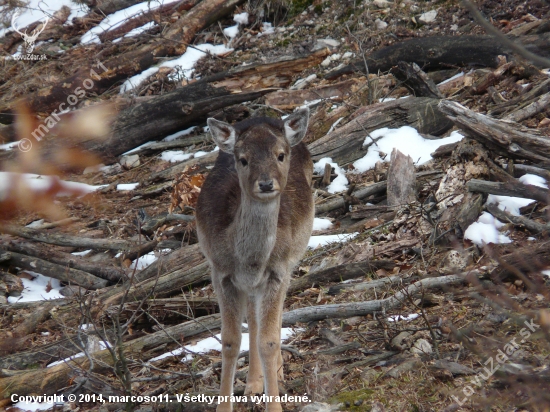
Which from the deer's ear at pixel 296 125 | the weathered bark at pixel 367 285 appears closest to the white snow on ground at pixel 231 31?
the weathered bark at pixel 367 285

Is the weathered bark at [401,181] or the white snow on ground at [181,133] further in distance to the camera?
the white snow on ground at [181,133]

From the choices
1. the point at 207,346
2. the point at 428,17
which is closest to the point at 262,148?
the point at 207,346

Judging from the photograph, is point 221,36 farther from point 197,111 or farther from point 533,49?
point 533,49

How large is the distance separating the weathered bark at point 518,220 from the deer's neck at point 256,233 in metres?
2.93

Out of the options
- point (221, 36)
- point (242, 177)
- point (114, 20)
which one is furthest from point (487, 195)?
point (114, 20)

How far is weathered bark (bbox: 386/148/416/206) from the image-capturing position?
29.3 feet

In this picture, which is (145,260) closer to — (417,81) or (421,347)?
(421,347)

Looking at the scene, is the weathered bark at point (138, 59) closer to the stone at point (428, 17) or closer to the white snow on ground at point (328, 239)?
the stone at point (428, 17)

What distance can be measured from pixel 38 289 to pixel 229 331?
4.55 metres

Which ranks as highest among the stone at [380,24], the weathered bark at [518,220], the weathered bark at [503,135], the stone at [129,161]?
the weathered bark at [503,135]

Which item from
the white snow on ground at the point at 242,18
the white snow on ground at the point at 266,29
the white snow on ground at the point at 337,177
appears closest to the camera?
the white snow on ground at the point at 337,177

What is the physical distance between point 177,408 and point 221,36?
509 inches

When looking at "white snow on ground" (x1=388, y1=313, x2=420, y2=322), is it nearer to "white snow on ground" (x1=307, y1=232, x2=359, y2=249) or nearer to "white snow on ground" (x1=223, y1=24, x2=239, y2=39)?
"white snow on ground" (x1=307, y1=232, x2=359, y2=249)

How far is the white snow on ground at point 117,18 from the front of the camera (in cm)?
1797
